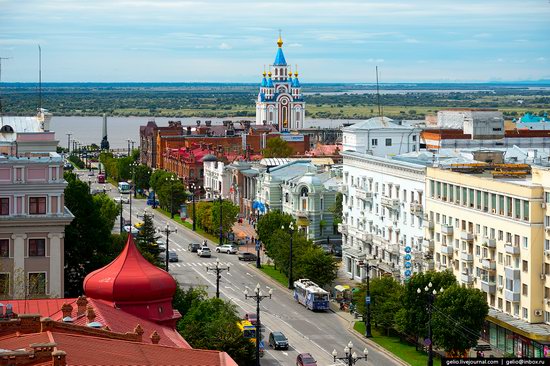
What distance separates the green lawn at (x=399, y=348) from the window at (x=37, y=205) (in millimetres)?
17902

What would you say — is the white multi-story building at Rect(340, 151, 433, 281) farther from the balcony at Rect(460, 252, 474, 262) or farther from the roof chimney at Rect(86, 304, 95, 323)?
the roof chimney at Rect(86, 304, 95, 323)

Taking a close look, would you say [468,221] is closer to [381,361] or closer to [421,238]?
[421,238]

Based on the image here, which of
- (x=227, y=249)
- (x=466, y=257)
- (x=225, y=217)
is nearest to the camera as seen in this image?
(x=466, y=257)

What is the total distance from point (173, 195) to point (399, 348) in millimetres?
68776

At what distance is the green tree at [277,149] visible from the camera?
531 ft

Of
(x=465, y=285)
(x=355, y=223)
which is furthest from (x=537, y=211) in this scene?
(x=355, y=223)

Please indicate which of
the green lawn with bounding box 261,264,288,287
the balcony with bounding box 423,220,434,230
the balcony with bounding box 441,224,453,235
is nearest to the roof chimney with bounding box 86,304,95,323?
the balcony with bounding box 441,224,453,235

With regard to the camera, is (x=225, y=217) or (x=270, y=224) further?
(x=225, y=217)

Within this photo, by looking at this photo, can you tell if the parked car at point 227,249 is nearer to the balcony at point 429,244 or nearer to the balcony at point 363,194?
the balcony at point 363,194

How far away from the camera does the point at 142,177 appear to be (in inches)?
6403

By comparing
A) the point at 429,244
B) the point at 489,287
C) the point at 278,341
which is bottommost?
the point at 278,341

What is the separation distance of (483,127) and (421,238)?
108ft

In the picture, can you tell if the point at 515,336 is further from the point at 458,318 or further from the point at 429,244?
the point at 429,244

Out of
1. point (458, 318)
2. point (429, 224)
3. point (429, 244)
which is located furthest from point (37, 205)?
point (429, 224)
